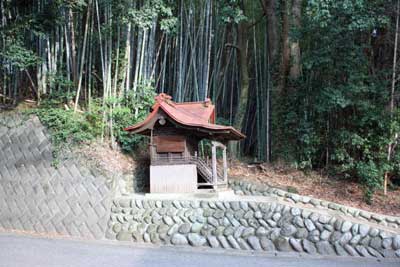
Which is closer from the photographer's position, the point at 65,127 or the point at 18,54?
the point at 65,127

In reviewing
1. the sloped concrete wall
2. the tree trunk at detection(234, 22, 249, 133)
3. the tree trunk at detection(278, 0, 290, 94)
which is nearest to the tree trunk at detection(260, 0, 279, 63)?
the tree trunk at detection(278, 0, 290, 94)

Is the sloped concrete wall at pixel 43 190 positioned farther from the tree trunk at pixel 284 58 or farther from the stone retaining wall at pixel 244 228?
the tree trunk at pixel 284 58

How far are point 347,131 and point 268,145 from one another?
6.17 feet

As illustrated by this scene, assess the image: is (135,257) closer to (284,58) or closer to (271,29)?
(284,58)

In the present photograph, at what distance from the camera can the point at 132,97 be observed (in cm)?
777

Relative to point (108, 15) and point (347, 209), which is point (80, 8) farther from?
point (347, 209)

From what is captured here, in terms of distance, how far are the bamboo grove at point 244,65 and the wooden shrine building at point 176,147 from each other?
1316 millimetres

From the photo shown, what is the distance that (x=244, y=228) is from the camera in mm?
5391

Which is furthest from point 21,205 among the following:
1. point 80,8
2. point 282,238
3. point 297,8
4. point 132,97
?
point 297,8

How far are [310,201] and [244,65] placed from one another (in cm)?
405

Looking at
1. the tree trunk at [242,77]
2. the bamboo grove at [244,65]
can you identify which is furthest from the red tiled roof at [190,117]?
the tree trunk at [242,77]

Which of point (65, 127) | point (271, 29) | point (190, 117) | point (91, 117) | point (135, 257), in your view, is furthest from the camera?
point (271, 29)

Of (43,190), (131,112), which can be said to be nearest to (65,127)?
(43,190)

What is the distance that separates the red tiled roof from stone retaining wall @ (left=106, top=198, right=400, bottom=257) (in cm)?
124
